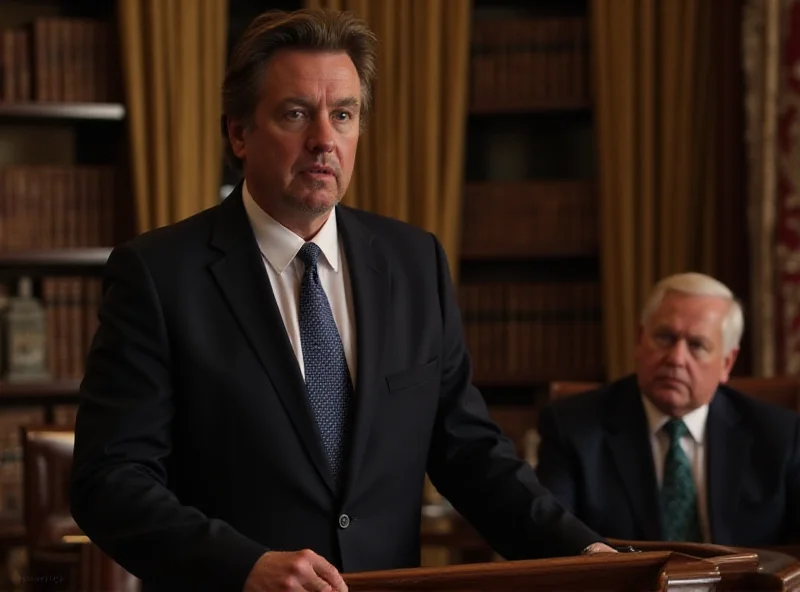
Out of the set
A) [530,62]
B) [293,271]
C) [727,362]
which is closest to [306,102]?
[293,271]

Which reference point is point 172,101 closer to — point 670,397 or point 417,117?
point 417,117

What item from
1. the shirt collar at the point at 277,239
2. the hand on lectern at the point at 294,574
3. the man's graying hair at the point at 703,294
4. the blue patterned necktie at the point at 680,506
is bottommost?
the blue patterned necktie at the point at 680,506

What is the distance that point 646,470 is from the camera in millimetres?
3340

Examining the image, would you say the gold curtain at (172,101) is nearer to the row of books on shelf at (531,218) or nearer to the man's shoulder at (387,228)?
the row of books on shelf at (531,218)

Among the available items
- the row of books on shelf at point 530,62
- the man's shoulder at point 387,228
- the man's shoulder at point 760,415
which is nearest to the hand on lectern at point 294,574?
the man's shoulder at point 387,228

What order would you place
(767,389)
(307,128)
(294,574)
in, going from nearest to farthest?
(294,574), (307,128), (767,389)

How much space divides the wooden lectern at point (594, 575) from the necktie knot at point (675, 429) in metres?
1.70

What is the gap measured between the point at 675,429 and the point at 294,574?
1.96m

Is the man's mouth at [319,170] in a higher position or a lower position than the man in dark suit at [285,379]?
higher

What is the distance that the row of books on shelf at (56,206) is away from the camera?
16.6ft

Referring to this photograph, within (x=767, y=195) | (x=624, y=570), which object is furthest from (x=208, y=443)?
(x=767, y=195)

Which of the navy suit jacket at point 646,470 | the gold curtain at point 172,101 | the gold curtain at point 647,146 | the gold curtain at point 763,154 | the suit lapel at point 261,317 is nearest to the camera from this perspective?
the suit lapel at point 261,317

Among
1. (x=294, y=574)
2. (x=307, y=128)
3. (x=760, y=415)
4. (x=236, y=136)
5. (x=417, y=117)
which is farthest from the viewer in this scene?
(x=417, y=117)

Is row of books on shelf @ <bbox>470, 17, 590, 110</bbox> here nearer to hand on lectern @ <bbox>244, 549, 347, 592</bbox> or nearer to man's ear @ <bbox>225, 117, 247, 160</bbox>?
man's ear @ <bbox>225, 117, 247, 160</bbox>
